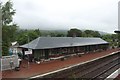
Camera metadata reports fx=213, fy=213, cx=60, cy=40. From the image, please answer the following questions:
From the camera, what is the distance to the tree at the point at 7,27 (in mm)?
27203

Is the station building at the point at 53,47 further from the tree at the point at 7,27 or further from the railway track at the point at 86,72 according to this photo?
the railway track at the point at 86,72

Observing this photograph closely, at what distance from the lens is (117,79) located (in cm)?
1162

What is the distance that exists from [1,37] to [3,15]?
413 centimetres

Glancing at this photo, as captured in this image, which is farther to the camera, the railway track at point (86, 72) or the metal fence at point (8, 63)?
the metal fence at point (8, 63)

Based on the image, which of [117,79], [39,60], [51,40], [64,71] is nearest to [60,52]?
[51,40]

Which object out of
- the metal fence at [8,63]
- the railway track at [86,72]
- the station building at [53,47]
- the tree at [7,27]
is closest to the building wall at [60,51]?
the station building at [53,47]

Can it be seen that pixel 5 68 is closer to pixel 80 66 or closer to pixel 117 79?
pixel 80 66

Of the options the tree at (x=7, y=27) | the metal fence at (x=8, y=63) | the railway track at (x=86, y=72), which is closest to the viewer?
the railway track at (x=86, y=72)

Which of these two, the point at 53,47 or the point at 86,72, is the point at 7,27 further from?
the point at 86,72

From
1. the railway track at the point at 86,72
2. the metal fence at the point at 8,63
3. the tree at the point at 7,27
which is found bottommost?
the railway track at the point at 86,72

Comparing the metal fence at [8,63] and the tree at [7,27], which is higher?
the tree at [7,27]

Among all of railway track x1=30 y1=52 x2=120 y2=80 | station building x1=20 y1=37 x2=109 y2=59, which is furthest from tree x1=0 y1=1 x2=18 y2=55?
railway track x1=30 y1=52 x2=120 y2=80

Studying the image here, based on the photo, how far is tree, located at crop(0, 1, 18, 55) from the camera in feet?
89.2

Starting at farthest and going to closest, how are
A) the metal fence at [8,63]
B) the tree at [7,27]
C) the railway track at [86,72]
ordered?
the tree at [7,27] < the metal fence at [8,63] < the railway track at [86,72]
